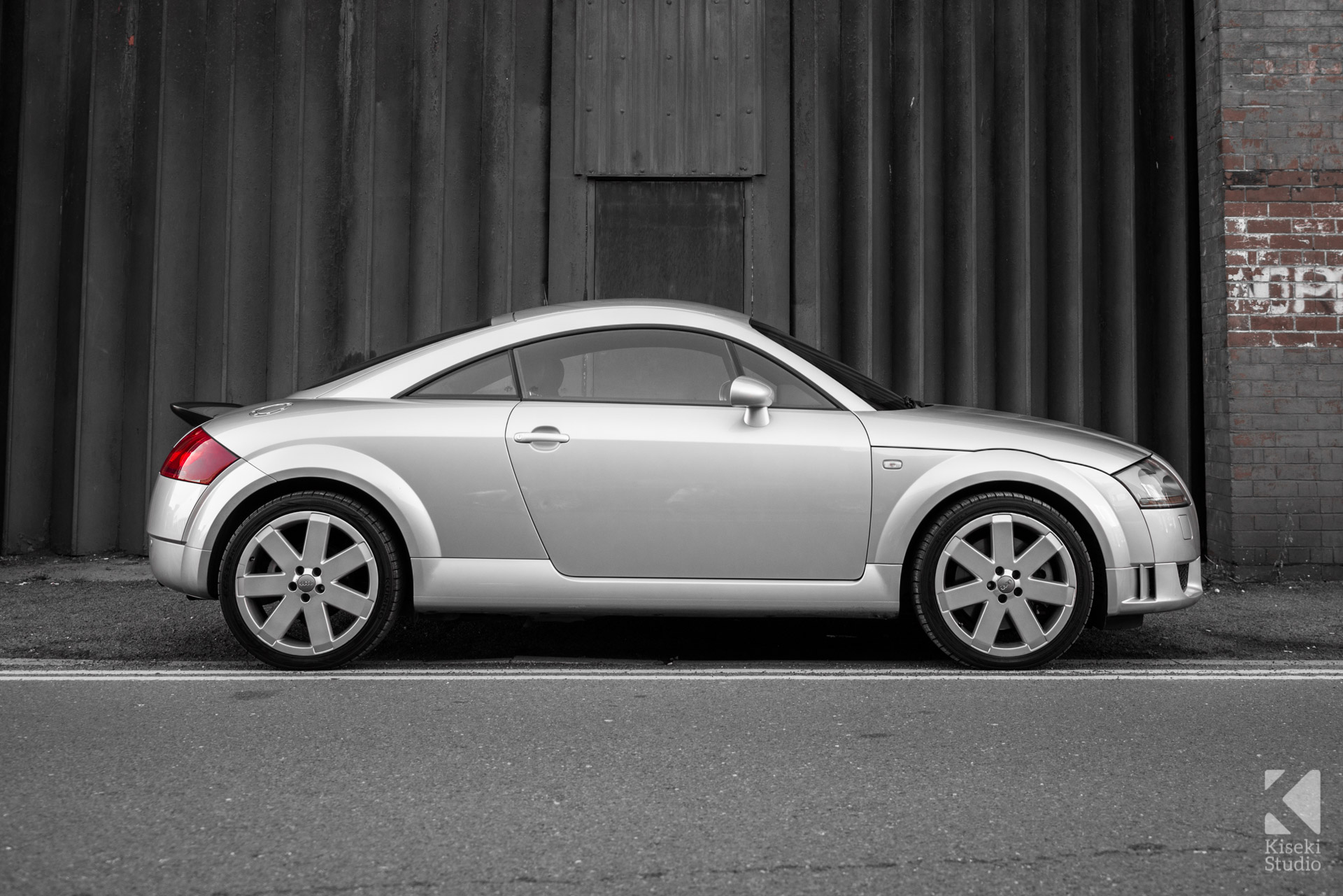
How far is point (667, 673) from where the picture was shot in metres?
5.02

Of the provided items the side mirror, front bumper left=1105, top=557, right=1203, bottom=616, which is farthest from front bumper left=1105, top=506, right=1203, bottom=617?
the side mirror

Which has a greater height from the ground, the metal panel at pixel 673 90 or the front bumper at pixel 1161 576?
the metal panel at pixel 673 90

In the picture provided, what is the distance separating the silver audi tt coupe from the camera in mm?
4910

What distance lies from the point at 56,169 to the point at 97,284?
0.83m

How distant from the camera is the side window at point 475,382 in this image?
513 cm

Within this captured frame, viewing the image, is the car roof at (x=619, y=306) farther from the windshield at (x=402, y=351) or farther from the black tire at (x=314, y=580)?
the black tire at (x=314, y=580)

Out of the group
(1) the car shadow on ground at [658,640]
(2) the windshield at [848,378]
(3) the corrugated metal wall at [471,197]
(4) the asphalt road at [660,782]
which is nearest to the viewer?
(4) the asphalt road at [660,782]

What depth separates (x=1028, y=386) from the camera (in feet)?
27.1

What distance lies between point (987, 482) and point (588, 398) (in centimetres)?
169

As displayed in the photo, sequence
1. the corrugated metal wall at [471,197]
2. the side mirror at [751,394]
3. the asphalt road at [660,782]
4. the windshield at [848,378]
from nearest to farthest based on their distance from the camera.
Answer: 1. the asphalt road at [660,782]
2. the side mirror at [751,394]
3. the windshield at [848,378]
4. the corrugated metal wall at [471,197]

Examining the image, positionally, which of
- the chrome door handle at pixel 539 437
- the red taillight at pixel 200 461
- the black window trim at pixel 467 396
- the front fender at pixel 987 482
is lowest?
the front fender at pixel 987 482

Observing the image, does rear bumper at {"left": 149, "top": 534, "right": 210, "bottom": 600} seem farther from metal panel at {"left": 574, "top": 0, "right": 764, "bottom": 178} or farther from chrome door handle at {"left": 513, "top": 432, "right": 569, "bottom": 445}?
metal panel at {"left": 574, "top": 0, "right": 764, "bottom": 178}

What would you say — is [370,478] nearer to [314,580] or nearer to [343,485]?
[343,485]

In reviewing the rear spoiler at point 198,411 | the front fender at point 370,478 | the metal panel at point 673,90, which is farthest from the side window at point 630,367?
the metal panel at point 673,90
